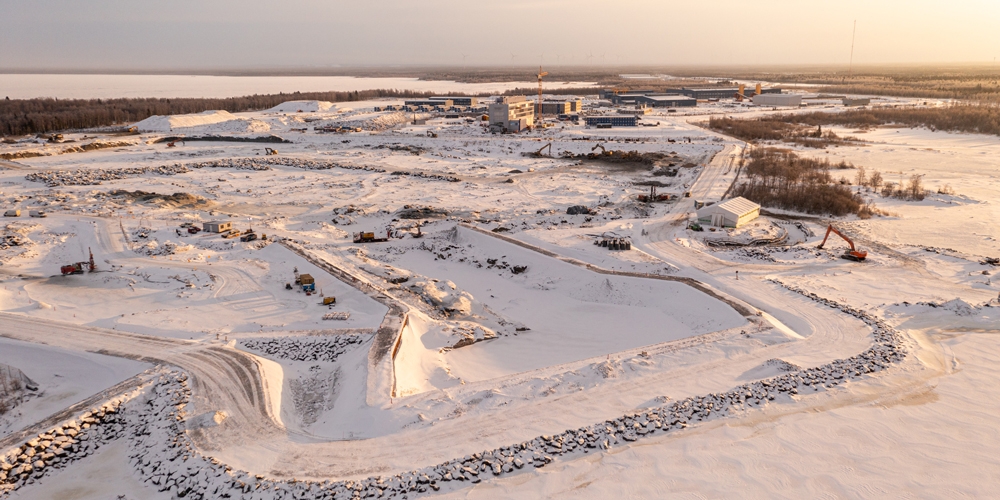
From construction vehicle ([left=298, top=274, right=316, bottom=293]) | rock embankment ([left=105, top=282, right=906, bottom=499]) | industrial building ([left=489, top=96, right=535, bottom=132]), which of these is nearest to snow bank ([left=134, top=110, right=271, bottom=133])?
industrial building ([left=489, top=96, right=535, bottom=132])

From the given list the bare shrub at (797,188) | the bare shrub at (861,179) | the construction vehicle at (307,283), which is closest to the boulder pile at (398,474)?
the construction vehicle at (307,283)

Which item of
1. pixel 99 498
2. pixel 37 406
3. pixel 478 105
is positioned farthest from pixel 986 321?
pixel 478 105

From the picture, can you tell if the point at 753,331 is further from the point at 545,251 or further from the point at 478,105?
the point at 478,105

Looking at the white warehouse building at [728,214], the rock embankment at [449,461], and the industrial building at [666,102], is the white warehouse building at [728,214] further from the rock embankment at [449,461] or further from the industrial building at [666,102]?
the industrial building at [666,102]

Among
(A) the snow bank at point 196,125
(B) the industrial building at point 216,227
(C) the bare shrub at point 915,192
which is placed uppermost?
(A) the snow bank at point 196,125

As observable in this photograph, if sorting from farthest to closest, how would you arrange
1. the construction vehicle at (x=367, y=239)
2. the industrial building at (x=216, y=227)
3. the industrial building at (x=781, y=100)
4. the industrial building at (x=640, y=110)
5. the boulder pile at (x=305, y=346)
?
the industrial building at (x=781, y=100) → the industrial building at (x=640, y=110) → the construction vehicle at (x=367, y=239) → the industrial building at (x=216, y=227) → the boulder pile at (x=305, y=346)

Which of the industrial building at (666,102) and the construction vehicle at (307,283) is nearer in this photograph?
the construction vehicle at (307,283)

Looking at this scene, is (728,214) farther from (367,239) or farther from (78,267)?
(78,267)
